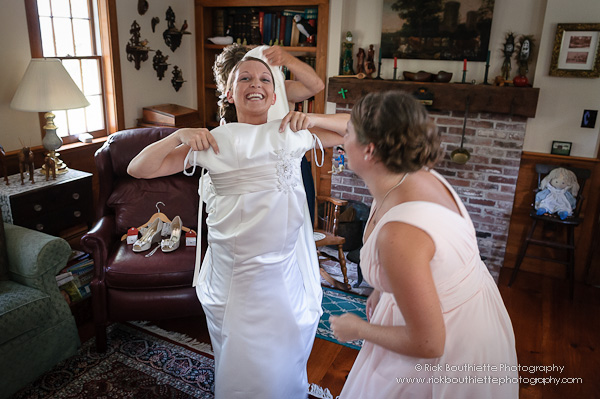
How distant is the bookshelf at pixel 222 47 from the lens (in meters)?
4.15

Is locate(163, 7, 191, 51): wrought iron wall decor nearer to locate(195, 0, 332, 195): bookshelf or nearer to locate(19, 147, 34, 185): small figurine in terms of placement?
locate(195, 0, 332, 195): bookshelf

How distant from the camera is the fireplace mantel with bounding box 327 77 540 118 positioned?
3454 mm

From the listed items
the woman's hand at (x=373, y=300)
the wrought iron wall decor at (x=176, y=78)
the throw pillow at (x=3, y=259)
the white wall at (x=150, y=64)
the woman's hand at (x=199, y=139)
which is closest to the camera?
the woman's hand at (x=373, y=300)

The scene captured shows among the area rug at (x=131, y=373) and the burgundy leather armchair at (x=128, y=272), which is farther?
the burgundy leather armchair at (x=128, y=272)

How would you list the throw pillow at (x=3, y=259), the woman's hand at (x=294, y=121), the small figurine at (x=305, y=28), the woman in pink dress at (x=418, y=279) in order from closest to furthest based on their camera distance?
the woman in pink dress at (x=418, y=279) → the woman's hand at (x=294, y=121) → the throw pillow at (x=3, y=259) → the small figurine at (x=305, y=28)

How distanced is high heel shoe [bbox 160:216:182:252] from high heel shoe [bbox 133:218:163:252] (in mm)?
58

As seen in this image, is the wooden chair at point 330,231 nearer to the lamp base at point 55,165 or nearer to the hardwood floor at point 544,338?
the hardwood floor at point 544,338

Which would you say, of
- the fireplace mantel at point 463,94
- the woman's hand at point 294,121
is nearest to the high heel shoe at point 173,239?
the woman's hand at point 294,121

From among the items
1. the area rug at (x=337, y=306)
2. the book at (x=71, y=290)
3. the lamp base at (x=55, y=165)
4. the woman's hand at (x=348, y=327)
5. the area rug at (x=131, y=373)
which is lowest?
the area rug at (x=337, y=306)

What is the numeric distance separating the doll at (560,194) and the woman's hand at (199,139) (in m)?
2.82

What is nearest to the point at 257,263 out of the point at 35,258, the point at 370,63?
the point at 35,258

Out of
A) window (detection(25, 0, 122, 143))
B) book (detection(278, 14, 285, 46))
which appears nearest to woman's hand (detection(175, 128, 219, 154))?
window (detection(25, 0, 122, 143))

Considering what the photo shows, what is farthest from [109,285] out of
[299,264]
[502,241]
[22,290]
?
[502,241]

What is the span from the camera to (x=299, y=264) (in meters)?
1.84
